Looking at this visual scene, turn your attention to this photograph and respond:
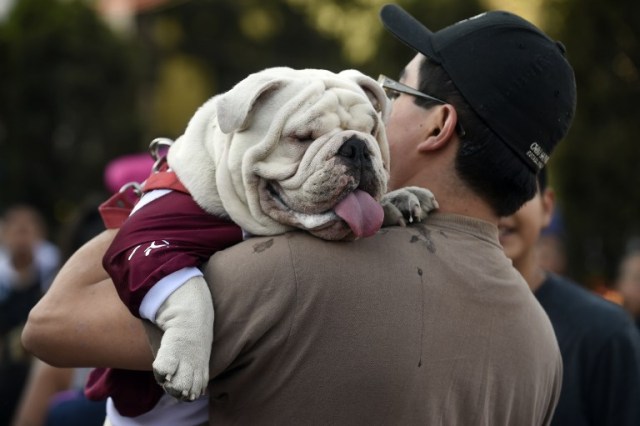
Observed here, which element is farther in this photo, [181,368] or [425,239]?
[425,239]

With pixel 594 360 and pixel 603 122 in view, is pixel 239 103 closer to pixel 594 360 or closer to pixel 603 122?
pixel 594 360

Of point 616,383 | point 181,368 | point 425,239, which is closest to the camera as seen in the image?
point 181,368

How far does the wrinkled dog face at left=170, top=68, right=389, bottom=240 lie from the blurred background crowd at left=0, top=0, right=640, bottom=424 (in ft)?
8.37

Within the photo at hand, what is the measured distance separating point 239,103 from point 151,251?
407 mm

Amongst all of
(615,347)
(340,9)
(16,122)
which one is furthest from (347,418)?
(16,122)

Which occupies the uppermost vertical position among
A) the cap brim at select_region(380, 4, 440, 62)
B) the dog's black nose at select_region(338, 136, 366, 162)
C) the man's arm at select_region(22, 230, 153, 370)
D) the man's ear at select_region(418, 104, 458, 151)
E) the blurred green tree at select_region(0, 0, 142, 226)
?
the cap brim at select_region(380, 4, 440, 62)

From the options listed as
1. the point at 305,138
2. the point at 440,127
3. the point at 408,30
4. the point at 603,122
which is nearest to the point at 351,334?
the point at 305,138

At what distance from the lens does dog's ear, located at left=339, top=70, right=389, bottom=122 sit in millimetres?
2779

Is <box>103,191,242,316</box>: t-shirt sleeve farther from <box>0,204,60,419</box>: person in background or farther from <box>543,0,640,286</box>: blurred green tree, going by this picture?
<box>543,0,640,286</box>: blurred green tree

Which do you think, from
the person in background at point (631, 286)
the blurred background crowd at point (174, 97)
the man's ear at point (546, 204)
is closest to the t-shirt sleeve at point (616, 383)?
the man's ear at point (546, 204)

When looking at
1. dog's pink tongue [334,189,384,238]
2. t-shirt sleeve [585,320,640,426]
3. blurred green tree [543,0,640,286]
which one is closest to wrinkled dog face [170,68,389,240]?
dog's pink tongue [334,189,384,238]

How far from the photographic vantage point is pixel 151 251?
246cm

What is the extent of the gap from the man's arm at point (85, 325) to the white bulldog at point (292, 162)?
0.15m

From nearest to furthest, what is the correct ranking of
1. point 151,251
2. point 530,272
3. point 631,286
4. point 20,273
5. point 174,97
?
point 151,251
point 530,272
point 631,286
point 20,273
point 174,97
